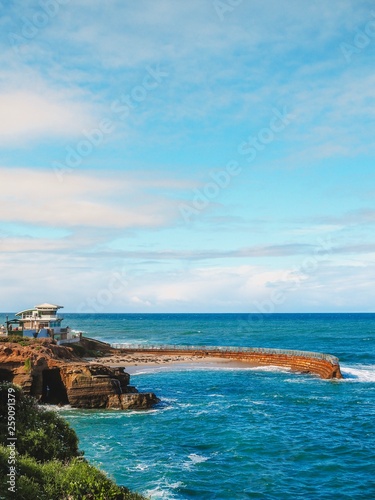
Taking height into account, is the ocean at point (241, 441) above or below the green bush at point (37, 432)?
below

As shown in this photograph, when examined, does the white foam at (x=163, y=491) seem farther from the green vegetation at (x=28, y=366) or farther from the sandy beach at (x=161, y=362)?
the sandy beach at (x=161, y=362)

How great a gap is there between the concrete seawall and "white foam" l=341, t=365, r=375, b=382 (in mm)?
2372

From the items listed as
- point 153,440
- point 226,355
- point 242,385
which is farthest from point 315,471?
point 226,355

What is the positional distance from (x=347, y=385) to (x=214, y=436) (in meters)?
29.1

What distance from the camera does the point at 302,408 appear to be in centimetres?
4719

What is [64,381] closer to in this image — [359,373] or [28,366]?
[28,366]

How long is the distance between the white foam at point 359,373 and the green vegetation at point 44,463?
50.8m

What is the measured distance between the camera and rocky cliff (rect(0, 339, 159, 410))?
147 feet

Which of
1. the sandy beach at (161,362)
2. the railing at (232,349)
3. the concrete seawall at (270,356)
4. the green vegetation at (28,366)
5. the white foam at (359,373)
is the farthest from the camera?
the railing at (232,349)

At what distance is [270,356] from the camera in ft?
287

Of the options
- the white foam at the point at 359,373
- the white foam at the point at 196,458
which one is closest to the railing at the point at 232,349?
the white foam at the point at 359,373

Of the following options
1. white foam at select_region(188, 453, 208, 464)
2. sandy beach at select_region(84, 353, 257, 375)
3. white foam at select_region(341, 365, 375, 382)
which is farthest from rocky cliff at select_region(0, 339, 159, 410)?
white foam at select_region(341, 365, 375, 382)

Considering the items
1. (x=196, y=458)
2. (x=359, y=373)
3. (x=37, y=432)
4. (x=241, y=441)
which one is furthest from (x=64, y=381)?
(x=359, y=373)

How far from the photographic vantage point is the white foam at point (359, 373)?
65.2m
